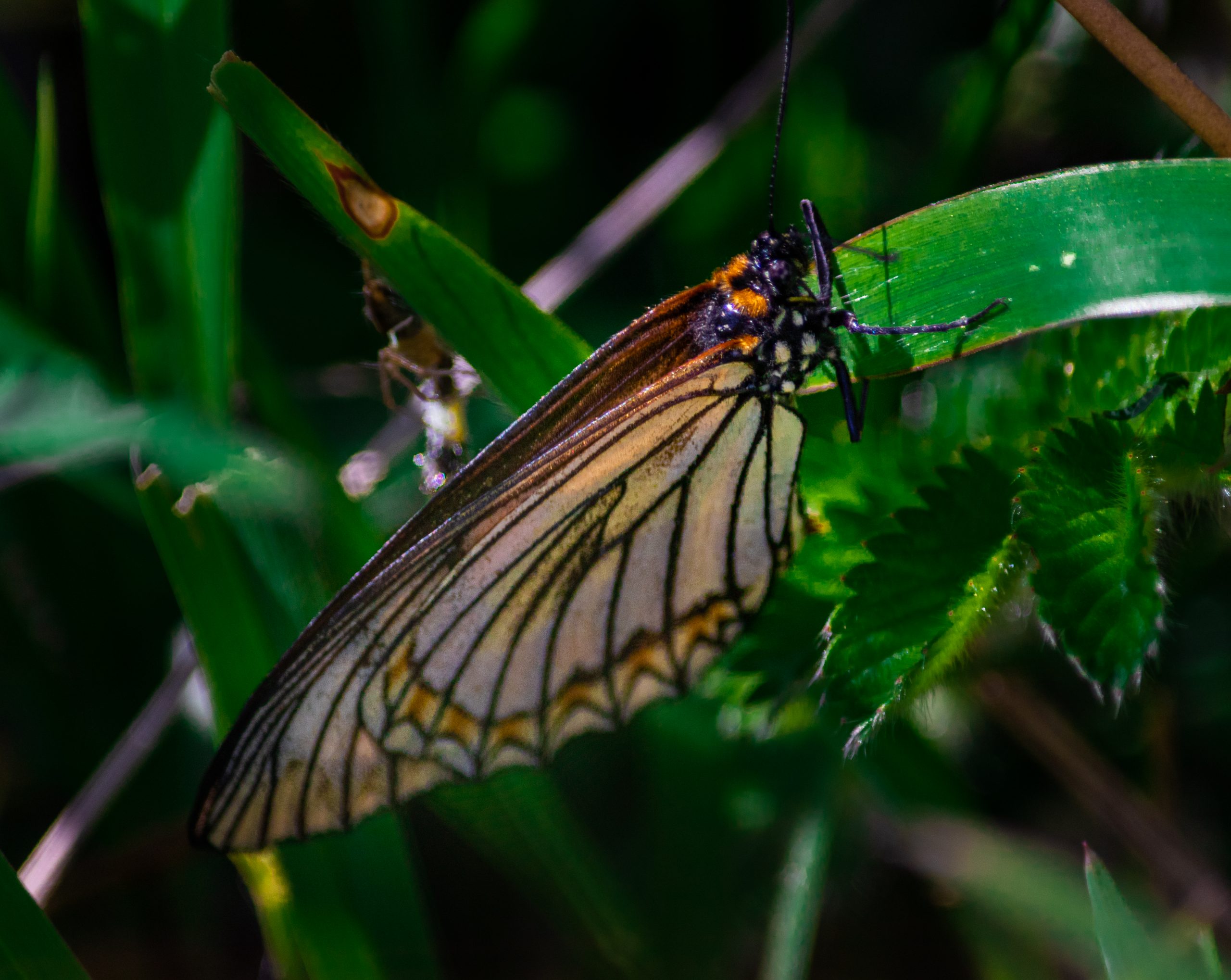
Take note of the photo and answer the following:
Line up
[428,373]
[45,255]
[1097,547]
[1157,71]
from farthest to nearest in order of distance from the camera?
[45,255] → [428,373] → [1157,71] → [1097,547]

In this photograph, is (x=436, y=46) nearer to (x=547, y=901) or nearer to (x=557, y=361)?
(x=557, y=361)

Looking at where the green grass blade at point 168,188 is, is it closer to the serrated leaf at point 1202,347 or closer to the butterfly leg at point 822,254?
the butterfly leg at point 822,254

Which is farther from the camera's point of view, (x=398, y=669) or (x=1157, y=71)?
(x=398, y=669)

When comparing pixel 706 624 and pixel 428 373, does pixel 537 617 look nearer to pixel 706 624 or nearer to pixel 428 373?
pixel 706 624

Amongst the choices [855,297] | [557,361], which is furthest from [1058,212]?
[557,361]

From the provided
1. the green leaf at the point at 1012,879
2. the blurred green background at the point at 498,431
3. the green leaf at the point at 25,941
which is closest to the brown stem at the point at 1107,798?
the blurred green background at the point at 498,431

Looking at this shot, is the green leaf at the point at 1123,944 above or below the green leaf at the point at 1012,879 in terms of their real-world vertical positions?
above

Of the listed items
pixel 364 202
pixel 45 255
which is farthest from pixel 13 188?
pixel 364 202

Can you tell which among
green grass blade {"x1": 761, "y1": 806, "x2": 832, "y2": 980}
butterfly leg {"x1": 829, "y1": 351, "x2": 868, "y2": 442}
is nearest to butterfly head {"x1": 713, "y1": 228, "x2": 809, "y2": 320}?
butterfly leg {"x1": 829, "y1": 351, "x2": 868, "y2": 442}
